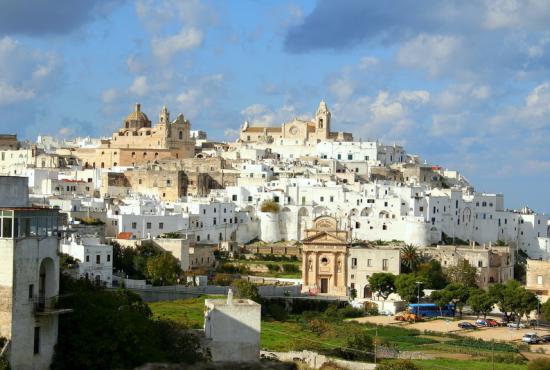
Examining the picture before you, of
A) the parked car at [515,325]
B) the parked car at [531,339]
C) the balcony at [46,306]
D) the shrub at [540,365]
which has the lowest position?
the parked car at [531,339]

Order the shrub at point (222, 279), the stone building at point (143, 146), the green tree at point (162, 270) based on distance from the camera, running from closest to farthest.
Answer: the green tree at point (162, 270) < the shrub at point (222, 279) < the stone building at point (143, 146)

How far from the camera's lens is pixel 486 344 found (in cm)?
4647

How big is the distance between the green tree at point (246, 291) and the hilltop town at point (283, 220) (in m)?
0.22

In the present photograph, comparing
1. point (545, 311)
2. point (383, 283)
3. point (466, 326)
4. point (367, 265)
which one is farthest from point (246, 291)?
point (545, 311)

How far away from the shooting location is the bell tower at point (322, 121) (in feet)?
323

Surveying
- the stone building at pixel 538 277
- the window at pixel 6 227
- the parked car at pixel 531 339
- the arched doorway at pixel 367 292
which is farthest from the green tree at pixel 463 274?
the window at pixel 6 227

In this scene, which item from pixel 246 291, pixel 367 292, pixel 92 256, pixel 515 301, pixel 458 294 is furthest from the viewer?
pixel 367 292

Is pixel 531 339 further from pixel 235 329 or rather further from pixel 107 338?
pixel 107 338

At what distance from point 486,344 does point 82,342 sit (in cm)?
2486

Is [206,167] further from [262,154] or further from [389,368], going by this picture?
[389,368]

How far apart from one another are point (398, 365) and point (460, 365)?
509 centimetres

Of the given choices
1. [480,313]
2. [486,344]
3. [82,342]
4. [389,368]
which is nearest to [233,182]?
[480,313]

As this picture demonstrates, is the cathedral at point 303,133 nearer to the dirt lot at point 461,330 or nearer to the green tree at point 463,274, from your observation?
the green tree at point 463,274

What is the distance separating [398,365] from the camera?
3672 cm
